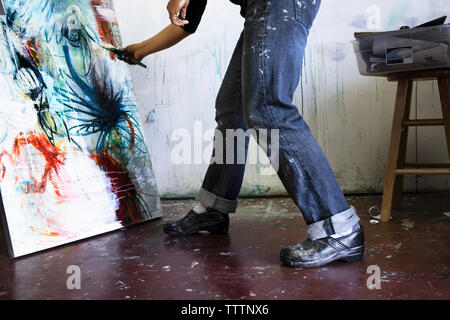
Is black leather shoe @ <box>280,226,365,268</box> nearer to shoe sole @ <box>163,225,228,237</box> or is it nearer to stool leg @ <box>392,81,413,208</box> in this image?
shoe sole @ <box>163,225,228,237</box>

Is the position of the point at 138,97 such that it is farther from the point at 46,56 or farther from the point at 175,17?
the point at 175,17

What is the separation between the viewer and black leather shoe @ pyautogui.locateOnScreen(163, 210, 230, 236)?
1808mm

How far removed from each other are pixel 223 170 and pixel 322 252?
1.82 feet

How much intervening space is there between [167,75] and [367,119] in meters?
1.17

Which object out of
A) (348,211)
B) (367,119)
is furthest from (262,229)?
(367,119)

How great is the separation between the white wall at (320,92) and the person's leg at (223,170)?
86 cm

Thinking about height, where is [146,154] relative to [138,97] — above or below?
below

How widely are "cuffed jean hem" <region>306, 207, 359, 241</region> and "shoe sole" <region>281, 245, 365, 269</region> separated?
7 centimetres

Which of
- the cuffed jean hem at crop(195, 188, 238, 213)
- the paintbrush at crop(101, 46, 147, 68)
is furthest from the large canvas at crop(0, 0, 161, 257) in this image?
the cuffed jean hem at crop(195, 188, 238, 213)

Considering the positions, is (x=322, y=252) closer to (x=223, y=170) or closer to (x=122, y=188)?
(x=223, y=170)

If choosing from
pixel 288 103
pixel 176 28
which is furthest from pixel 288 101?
pixel 176 28

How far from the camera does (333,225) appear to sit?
1342 millimetres

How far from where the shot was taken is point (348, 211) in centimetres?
136
